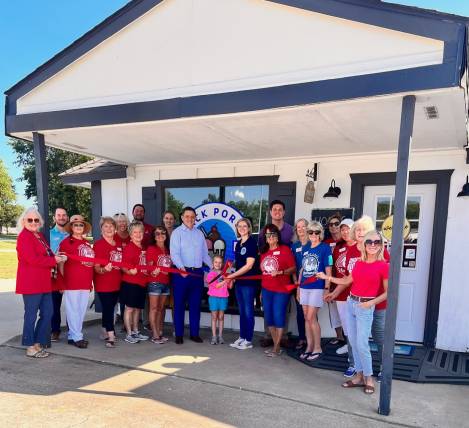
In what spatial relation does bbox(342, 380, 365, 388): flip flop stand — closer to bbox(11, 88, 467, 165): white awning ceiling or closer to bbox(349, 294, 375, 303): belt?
bbox(349, 294, 375, 303): belt

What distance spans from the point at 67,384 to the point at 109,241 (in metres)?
1.78

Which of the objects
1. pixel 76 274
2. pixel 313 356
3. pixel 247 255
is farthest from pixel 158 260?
pixel 313 356

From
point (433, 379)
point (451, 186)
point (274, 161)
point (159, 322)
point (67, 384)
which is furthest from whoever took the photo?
point (274, 161)

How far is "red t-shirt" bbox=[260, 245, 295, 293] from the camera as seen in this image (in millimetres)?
4594

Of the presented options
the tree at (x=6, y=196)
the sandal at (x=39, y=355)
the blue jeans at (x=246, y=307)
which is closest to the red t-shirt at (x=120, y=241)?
the sandal at (x=39, y=355)

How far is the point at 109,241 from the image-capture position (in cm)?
495

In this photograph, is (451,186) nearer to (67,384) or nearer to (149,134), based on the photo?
(149,134)

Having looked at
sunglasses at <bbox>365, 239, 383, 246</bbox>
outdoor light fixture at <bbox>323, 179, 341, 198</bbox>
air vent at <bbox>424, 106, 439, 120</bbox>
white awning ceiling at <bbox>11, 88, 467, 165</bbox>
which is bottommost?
sunglasses at <bbox>365, 239, 383, 246</bbox>

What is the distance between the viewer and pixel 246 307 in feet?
16.2

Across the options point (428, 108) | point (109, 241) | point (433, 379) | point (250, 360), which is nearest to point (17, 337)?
point (109, 241)

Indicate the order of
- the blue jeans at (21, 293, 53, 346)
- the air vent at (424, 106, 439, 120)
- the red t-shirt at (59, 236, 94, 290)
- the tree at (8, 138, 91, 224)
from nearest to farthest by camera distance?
1. the air vent at (424, 106, 439, 120)
2. the blue jeans at (21, 293, 53, 346)
3. the red t-shirt at (59, 236, 94, 290)
4. the tree at (8, 138, 91, 224)

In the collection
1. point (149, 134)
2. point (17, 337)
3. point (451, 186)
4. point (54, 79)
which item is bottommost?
point (17, 337)

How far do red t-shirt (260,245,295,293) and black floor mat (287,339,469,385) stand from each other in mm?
854

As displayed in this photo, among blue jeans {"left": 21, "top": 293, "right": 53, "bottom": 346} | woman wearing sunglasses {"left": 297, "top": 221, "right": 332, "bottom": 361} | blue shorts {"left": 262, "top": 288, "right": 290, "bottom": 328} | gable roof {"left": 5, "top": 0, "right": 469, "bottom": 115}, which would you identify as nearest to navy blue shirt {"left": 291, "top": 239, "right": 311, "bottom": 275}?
woman wearing sunglasses {"left": 297, "top": 221, "right": 332, "bottom": 361}
